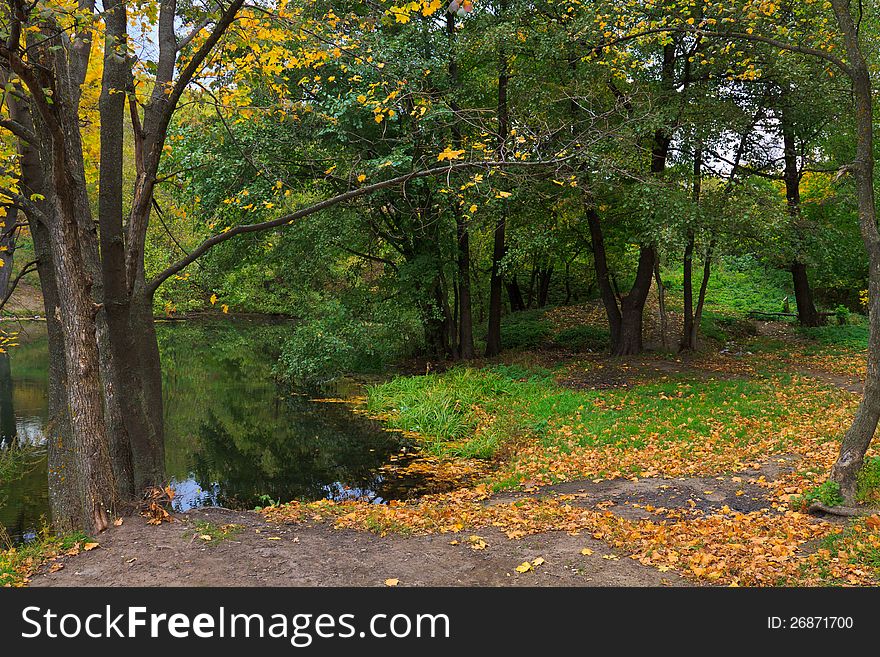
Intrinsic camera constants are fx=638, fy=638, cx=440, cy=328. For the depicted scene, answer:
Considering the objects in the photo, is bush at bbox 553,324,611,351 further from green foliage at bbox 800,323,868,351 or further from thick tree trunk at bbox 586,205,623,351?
green foliage at bbox 800,323,868,351

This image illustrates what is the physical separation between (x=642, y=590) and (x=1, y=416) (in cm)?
1715

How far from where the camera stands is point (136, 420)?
6988mm

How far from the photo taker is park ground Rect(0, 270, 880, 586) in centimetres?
526

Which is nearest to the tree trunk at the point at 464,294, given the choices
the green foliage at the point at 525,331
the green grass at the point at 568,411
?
the green foliage at the point at 525,331

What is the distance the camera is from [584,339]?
2009 cm

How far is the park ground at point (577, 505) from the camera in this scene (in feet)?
17.3

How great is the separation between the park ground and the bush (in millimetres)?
2597

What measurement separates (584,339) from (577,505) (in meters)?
12.7

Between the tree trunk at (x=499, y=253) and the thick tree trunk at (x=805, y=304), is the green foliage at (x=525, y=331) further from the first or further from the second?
the thick tree trunk at (x=805, y=304)

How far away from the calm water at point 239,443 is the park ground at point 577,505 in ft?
3.94

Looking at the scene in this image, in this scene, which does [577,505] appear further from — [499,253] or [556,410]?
[499,253]

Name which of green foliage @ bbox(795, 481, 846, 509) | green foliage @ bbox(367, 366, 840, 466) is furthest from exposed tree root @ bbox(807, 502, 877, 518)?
green foliage @ bbox(367, 366, 840, 466)

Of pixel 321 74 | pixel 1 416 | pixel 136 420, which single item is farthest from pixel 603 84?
pixel 1 416

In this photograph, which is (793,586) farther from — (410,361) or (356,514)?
(410,361)
